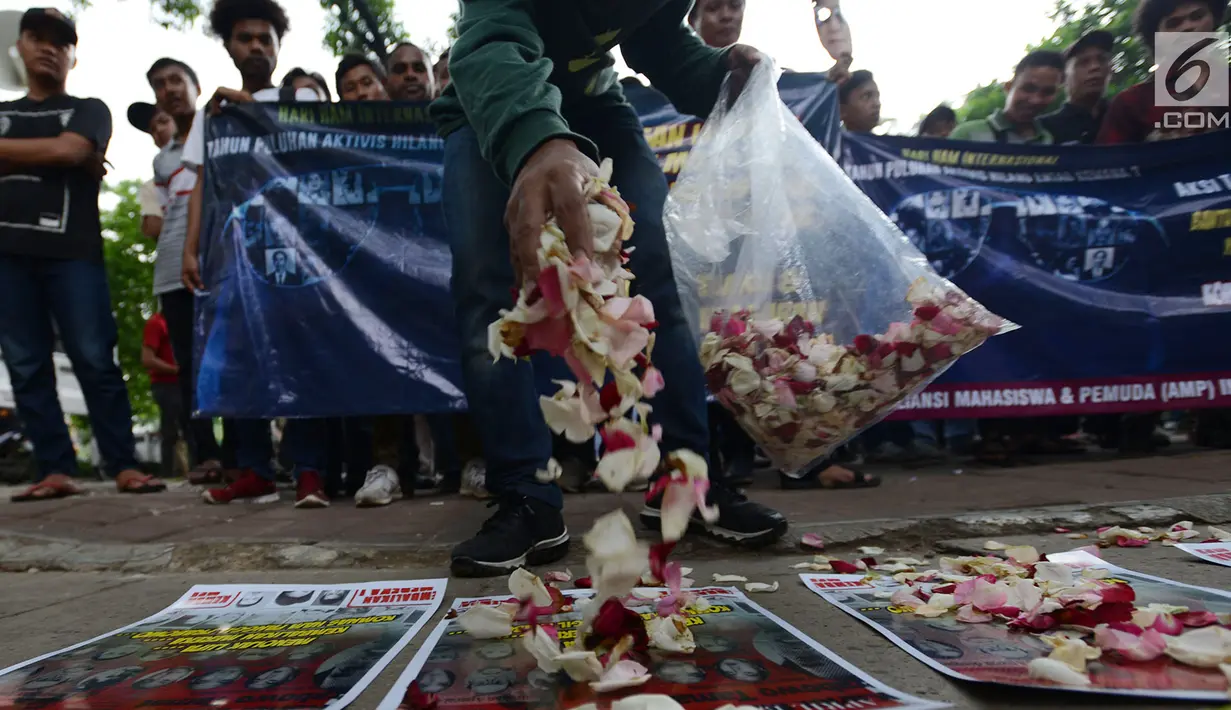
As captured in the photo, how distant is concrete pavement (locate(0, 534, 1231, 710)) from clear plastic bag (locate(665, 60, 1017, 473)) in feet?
0.97

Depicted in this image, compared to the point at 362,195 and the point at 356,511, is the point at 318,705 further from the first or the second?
the point at 362,195

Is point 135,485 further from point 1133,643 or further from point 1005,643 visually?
point 1133,643

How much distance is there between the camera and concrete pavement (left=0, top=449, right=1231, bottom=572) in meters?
1.37

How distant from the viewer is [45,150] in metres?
2.29

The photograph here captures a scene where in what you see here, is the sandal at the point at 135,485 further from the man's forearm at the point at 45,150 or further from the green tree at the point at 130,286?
the green tree at the point at 130,286

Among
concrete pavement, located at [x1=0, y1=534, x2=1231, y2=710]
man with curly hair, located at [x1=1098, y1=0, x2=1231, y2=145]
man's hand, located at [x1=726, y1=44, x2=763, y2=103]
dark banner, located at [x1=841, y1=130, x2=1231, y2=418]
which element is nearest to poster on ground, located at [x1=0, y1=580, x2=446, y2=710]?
concrete pavement, located at [x1=0, y1=534, x2=1231, y2=710]

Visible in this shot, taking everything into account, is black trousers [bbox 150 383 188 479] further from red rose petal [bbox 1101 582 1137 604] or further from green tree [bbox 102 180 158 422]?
green tree [bbox 102 180 158 422]

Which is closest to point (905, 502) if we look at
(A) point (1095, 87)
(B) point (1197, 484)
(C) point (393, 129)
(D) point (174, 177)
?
(B) point (1197, 484)

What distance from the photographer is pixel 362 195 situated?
241 cm

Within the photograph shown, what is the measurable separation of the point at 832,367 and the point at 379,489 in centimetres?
140

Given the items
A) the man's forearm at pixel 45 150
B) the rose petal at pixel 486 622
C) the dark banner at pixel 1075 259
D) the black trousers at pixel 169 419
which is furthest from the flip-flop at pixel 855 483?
the black trousers at pixel 169 419

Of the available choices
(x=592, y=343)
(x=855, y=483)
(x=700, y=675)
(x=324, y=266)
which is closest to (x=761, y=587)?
(x=700, y=675)

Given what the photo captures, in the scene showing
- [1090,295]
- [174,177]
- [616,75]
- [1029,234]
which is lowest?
[1090,295]

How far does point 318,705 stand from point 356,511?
130 cm
